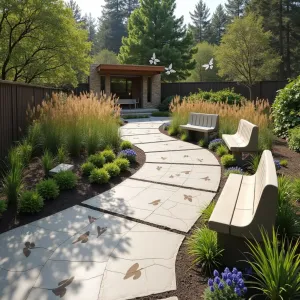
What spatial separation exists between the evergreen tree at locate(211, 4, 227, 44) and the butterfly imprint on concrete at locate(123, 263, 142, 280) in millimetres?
41632

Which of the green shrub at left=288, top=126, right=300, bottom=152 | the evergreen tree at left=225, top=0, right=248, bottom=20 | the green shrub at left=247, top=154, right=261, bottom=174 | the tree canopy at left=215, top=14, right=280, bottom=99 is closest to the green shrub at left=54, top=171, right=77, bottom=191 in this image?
the green shrub at left=247, top=154, right=261, bottom=174

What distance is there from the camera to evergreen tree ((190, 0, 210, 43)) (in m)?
40.8

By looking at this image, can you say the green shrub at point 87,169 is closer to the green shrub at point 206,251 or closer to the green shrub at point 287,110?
the green shrub at point 206,251

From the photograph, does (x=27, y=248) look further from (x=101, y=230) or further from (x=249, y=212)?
(x=249, y=212)

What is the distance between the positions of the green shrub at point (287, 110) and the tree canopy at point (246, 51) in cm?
1173

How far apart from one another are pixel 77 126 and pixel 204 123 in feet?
11.3

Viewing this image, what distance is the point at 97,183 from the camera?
411cm

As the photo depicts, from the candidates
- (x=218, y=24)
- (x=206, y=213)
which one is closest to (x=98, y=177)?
(x=206, y=213)

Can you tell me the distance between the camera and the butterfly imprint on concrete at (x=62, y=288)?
6.29 feet

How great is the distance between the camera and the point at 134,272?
2141 mm

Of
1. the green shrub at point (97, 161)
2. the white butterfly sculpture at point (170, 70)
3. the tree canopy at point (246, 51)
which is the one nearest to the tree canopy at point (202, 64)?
the white butterfly sculpture at point (170, 70)

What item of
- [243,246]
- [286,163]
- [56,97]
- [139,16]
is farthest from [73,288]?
[139,16]

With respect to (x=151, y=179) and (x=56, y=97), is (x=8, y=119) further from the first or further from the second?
(x=151, y=179)

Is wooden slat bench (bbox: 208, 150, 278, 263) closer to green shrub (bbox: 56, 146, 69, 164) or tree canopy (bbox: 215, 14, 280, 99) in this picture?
green shrub (bbox: 56, 146, 69, 164)
